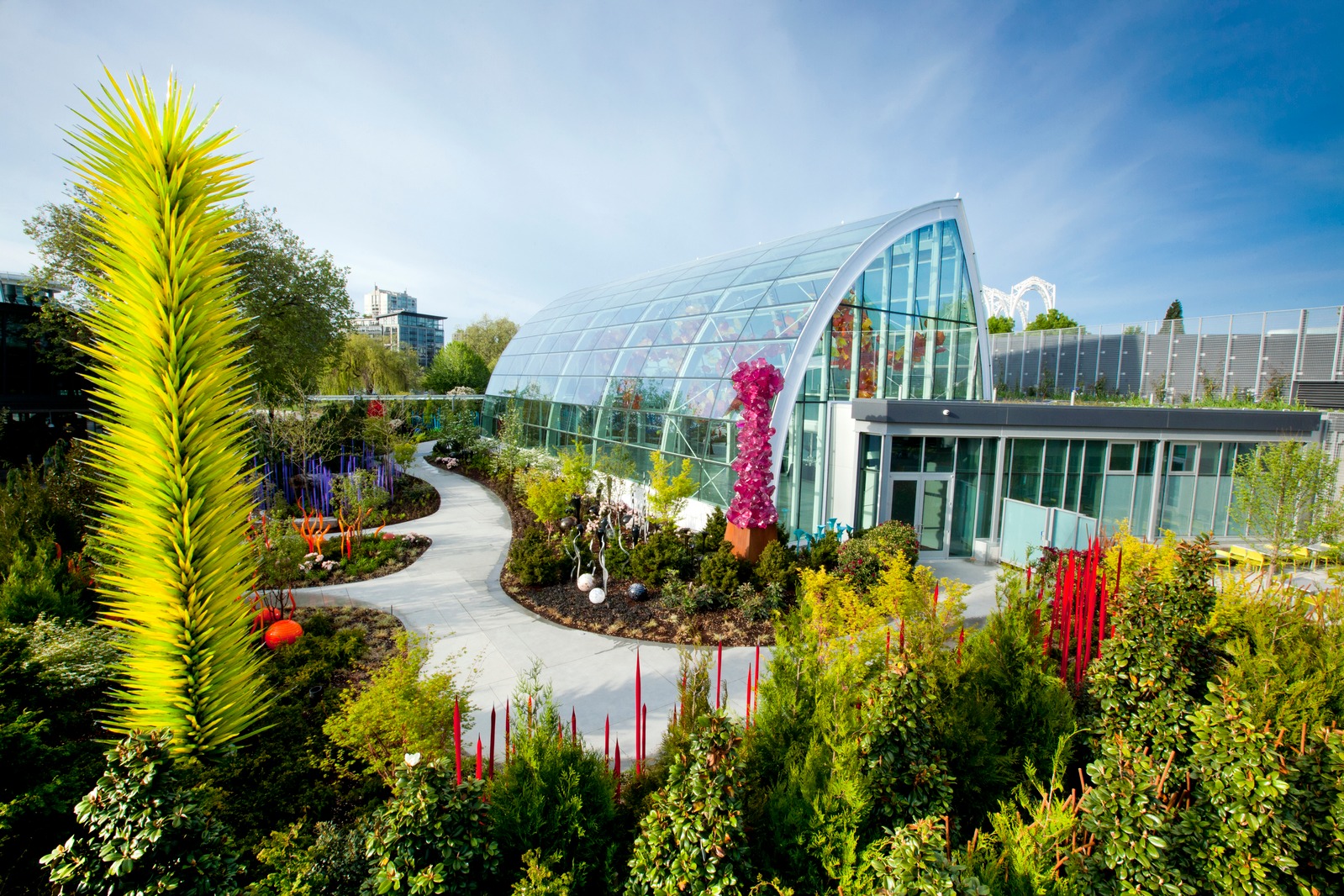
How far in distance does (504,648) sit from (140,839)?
574 centimetres

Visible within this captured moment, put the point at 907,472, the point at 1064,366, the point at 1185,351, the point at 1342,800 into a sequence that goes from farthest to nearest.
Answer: the point at 1064,366 < the point at 1185,351 < the point at 907,472 < the point at 1342,800

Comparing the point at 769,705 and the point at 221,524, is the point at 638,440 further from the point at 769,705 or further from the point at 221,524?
the point at 221,524

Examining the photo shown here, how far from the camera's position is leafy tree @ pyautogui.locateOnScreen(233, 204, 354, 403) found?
781 inches

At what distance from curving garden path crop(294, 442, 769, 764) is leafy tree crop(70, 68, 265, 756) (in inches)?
91.4

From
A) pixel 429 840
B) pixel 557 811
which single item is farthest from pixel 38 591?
pixel 557 811

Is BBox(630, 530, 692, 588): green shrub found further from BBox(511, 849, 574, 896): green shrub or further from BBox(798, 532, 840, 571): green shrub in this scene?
BBox(511, 849, 574, 896): green shrub

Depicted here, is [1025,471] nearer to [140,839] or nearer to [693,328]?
[693,328]

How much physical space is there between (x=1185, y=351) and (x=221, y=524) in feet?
99.7

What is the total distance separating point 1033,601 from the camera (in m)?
6.48

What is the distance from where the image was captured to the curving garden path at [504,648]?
694cm

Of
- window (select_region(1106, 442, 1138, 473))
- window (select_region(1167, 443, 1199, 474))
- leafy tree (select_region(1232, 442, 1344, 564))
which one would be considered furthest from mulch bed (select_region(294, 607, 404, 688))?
window (select_region(1167, 443, 1199, 474))

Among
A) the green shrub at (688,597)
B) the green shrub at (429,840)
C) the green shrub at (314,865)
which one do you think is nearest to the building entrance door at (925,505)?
the green shrub at (688,597)

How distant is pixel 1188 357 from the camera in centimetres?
2333

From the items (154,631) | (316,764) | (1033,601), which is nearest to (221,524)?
(154,631)
